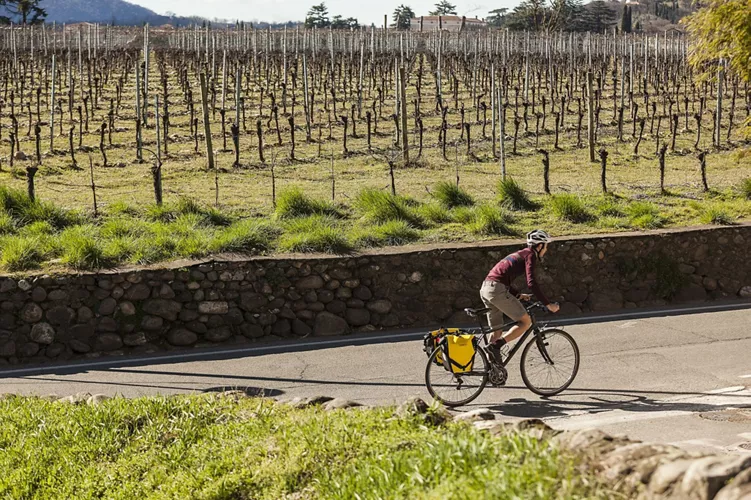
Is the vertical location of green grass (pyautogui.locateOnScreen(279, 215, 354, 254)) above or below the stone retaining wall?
above

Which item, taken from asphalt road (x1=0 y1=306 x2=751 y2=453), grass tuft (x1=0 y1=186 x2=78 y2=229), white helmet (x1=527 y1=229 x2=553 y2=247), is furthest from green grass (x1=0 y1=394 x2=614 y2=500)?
grass tuft (x1=0 y1=186 x2=78 y2=229)

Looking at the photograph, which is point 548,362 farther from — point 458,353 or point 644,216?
point 644,216

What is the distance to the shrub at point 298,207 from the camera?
16.7 meters

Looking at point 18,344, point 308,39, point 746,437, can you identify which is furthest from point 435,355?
point 308,39

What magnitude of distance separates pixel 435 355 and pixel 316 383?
1722mm

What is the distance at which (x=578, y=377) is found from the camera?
10.9 metres

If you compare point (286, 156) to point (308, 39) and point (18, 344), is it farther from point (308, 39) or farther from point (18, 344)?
point (308, 39)

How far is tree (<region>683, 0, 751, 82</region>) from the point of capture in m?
20.2

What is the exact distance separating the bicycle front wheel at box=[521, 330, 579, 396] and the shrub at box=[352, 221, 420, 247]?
Result: 501 centimetres

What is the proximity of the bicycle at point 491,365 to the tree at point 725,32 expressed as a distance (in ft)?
41.2

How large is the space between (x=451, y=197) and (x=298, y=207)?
10.1 ft

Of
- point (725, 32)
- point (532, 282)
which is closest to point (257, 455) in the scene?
point (532, 282)

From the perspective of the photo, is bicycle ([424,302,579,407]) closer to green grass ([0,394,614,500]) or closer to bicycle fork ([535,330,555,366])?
bicycle fork ([535,330,555,366])

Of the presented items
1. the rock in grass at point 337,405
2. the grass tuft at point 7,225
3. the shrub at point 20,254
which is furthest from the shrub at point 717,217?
the grass tuft at point 7,225
